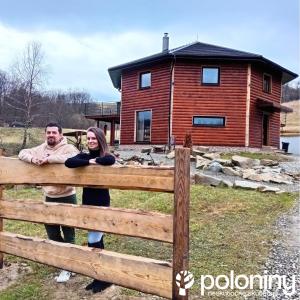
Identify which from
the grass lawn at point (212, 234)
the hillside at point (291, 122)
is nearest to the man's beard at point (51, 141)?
the grass lawn at point (212, 234)

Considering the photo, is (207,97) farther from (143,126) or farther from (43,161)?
(43,161)

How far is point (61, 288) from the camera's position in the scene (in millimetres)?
4254

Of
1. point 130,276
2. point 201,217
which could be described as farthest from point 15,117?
point 130,276

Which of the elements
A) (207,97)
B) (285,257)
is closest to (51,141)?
(285,257)

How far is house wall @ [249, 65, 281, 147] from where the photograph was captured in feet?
75.8

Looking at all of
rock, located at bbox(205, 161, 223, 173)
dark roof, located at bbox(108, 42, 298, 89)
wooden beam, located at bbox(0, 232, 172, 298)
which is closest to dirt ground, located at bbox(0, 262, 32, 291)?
wooden beam, located at bbox(0, 232, 172, 298)

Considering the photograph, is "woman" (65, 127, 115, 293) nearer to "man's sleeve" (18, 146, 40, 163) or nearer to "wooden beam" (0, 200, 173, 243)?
"wooden beam" (0, 200, 173, 243)

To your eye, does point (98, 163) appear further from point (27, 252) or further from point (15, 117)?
point (15, 117)

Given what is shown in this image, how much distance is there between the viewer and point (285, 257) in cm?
500

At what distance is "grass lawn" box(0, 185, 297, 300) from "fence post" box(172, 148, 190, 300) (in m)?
0.84

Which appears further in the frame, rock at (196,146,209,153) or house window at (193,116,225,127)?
house window at (193,116,225,127)

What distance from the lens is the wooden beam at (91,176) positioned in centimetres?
337

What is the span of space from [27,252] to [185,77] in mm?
19501

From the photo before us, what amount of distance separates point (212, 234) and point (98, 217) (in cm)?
278
